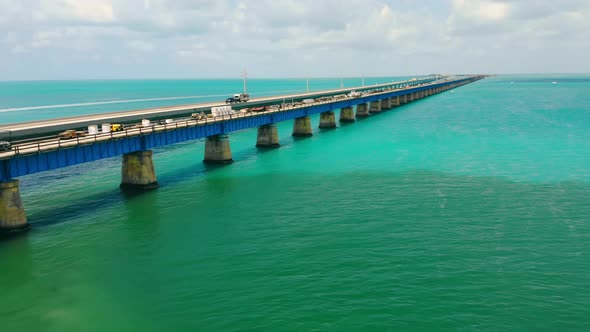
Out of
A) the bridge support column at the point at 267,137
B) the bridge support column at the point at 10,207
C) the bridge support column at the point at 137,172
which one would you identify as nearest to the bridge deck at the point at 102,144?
the bridge support column at the point at 10,207

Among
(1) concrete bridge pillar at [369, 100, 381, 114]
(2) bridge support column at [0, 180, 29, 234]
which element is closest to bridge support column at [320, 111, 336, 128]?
(1) concrete bridge pillar at [369, 100, 381, 114]

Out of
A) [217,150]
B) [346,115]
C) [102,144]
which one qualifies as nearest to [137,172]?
[102,144]

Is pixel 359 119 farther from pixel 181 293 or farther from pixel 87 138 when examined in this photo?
pixel 181 293

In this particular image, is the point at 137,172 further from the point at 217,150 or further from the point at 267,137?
the point at 267,137

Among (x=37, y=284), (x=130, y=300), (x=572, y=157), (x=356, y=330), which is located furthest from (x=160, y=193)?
(x=572, y=157)

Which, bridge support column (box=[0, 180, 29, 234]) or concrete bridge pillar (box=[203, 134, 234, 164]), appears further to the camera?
concrete bridge pillar (box=[203, 134, 234, 164])

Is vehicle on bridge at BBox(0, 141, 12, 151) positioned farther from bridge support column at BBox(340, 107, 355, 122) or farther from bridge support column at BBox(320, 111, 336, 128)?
bridge support column at BBox(340, 107, 355, 122)
